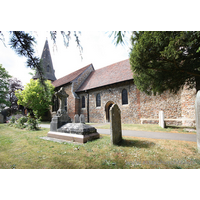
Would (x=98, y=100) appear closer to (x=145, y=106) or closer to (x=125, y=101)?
(x=125, y=101)

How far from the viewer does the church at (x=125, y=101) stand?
859 cm

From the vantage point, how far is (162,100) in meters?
9.90

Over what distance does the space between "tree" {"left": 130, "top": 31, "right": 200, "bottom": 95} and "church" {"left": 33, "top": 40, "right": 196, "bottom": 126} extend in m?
2.06

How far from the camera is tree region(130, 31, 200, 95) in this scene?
15.9 feet

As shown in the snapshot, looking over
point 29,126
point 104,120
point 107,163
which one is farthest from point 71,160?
point 104,120

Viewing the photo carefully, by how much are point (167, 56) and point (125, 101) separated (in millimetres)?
7817

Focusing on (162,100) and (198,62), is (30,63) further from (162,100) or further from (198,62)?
(162,100)

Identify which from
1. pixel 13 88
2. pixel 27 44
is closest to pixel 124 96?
pixel 27 44

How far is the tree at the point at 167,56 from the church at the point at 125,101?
2060 mm

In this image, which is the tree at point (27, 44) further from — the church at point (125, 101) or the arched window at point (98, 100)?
the arched window at point (98, 100)

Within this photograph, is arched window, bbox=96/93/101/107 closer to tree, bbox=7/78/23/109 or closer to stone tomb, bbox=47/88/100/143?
stone tomb, bbox=47/88/100/143

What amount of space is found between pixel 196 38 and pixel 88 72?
54.0ft

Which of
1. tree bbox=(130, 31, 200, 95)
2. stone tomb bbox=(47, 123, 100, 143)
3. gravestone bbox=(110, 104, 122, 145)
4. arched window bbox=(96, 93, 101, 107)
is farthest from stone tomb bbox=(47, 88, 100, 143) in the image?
arched window bbox=(96, 93, 101, 107)

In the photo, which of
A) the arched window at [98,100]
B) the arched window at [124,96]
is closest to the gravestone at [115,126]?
the arched window at [124,96]
